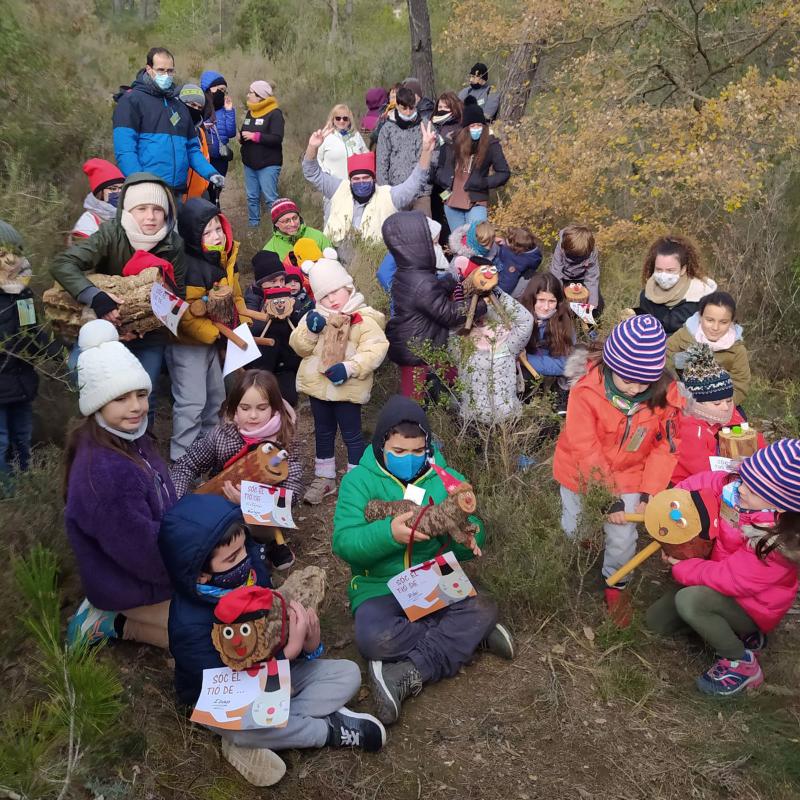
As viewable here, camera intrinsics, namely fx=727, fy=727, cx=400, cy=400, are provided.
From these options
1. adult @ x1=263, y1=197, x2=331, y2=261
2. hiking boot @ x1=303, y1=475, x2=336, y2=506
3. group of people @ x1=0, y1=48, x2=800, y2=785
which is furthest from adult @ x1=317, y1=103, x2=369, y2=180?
hiking boot @ x1=303, y1=475, x2=336, y2=506

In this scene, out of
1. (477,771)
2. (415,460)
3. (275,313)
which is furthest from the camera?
(275,313)

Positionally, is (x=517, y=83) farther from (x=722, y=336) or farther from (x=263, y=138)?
(x=722, y=336)

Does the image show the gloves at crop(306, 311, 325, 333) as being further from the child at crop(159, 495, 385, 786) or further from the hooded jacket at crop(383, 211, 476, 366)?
the child at crop(159, 495, 385, 786)

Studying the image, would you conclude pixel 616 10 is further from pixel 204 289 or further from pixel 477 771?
pixel 477 771

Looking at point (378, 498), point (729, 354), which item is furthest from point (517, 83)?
point (378, 498)

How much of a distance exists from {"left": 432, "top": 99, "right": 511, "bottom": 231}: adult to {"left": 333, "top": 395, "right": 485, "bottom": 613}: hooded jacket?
454 centimetres

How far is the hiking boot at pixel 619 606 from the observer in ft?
12.1

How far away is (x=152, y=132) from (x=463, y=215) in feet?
10.6

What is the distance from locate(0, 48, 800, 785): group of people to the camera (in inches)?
119

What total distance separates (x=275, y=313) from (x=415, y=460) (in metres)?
2.03

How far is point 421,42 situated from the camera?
11.6 m

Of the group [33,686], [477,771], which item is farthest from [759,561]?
[33,686]

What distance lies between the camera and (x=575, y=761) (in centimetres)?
304

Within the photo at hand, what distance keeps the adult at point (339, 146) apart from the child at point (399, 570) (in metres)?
4.56
